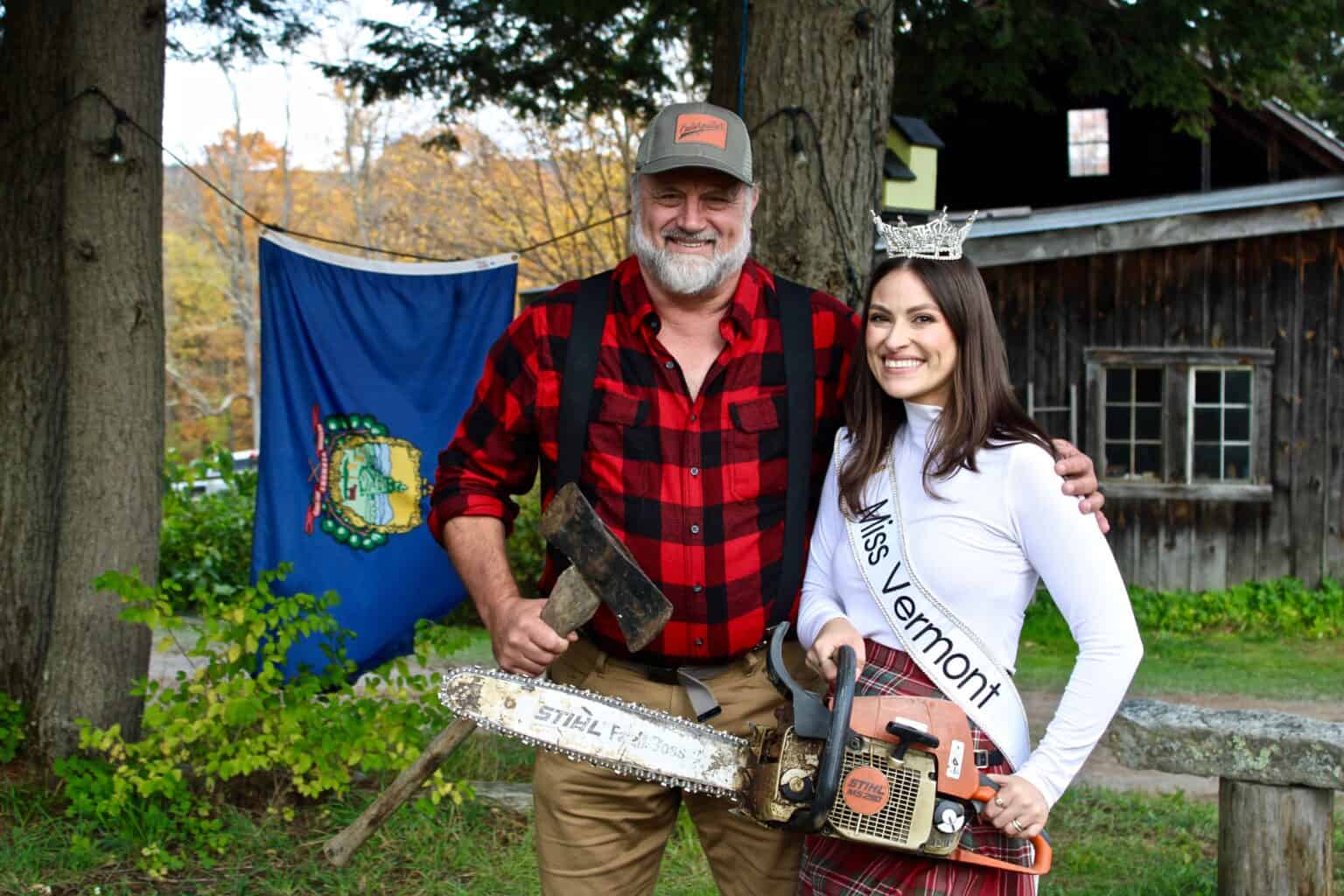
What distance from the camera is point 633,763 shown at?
2.43m

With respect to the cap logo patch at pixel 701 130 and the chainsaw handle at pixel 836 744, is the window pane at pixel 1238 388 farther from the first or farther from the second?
the chainsaw handle at pixel 836 744

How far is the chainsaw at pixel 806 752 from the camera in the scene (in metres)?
2.13

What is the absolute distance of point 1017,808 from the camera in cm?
214

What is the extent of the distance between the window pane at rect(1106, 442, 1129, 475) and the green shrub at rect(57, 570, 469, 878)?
851cm

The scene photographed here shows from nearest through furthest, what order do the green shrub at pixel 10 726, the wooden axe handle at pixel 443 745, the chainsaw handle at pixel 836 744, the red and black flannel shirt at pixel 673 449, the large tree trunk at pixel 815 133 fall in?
the chainsaw handle at pixel 836 744
the wooden axe handle at pixel 443 745
the red and black flannel shirt at pixel 673 449
the large tree trunk at pixel 815 133
the green shrub at pixel 10 726

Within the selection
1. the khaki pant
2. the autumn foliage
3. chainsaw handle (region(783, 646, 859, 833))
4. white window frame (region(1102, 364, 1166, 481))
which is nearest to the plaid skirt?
chainsaw handle (region(783, 646, 859, 833))

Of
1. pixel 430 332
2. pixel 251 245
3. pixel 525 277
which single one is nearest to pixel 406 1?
pixel 430 332

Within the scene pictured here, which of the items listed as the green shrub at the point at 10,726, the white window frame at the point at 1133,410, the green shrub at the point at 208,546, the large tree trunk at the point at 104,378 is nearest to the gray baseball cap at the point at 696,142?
the large tree trunk at the point at 104,378

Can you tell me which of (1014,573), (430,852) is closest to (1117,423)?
(430,852)

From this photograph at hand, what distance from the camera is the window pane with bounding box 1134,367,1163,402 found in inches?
450

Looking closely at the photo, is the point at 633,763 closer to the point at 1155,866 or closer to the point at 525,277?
the point at 1155,866

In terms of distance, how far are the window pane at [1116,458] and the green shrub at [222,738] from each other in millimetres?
8510

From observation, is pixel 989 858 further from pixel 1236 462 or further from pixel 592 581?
pixel 1236 462

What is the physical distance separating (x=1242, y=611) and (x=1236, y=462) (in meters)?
1.36
